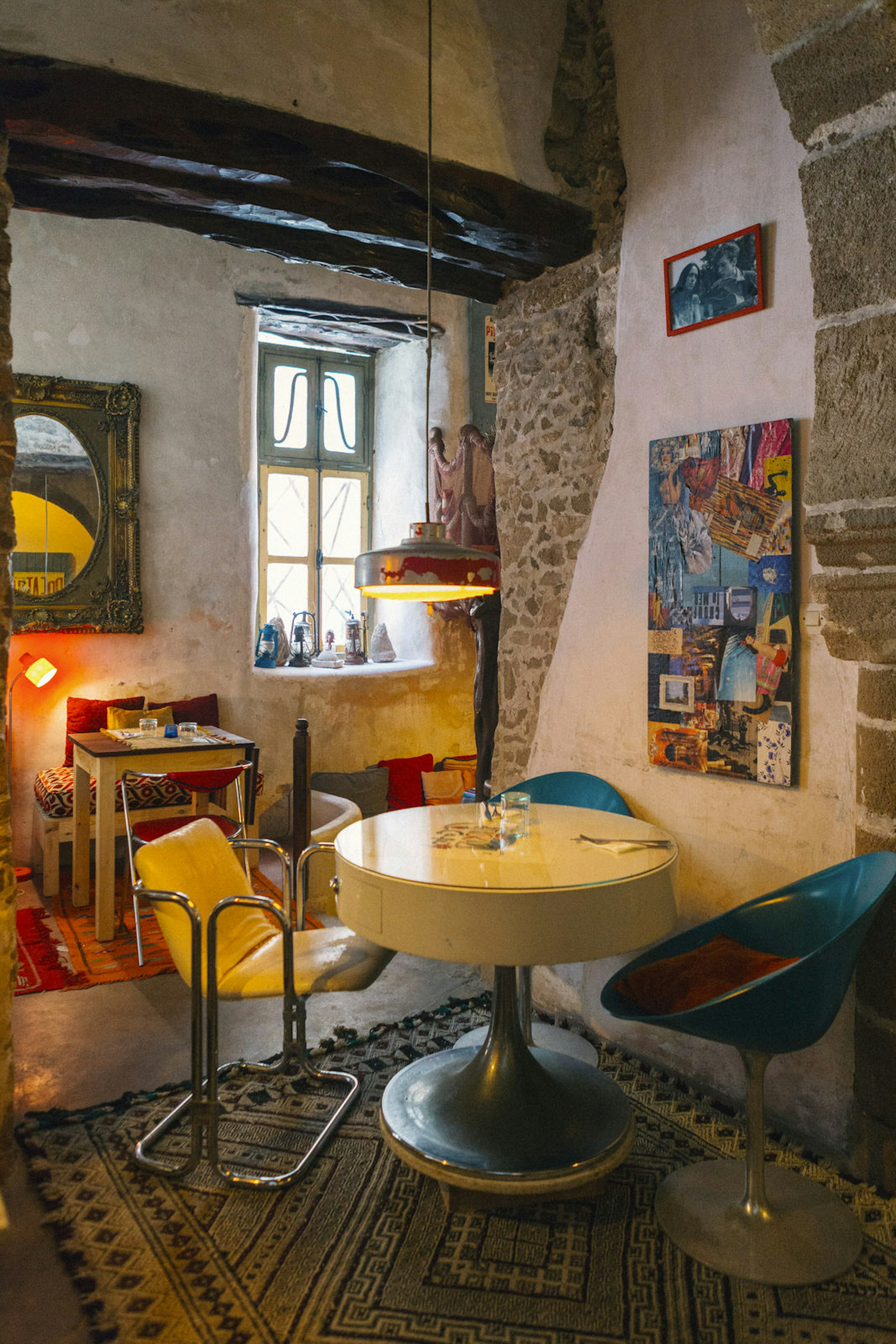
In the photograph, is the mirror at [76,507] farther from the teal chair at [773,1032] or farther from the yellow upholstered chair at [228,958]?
the teal chair at [773,1032]

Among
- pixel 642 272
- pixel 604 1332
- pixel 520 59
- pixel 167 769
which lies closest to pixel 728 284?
pixel 642 272

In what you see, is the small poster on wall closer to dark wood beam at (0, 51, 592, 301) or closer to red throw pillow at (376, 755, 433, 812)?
dark wood beam at (0, 51, 592, 301)

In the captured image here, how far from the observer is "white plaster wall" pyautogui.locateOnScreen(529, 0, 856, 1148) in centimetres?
280

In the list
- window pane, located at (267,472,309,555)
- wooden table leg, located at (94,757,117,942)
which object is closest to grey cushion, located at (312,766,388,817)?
window pane, located at (267,472,309,555)

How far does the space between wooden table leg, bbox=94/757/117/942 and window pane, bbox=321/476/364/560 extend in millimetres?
3179

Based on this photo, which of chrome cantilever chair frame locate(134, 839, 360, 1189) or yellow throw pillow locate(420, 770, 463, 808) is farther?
yellow throw pillow locate(420, 770, 463, 808)

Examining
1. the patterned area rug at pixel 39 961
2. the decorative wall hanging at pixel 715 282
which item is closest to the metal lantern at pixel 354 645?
the patterned area rug at pixel 39 961

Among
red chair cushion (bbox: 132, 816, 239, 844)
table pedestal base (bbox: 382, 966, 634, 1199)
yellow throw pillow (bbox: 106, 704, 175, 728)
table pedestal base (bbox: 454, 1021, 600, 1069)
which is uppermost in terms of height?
yellow throw pillow (bbox: 106, 704, 175, 728)

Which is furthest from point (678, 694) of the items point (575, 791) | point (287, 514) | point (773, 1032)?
point (287, 514)

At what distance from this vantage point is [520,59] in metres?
3.51

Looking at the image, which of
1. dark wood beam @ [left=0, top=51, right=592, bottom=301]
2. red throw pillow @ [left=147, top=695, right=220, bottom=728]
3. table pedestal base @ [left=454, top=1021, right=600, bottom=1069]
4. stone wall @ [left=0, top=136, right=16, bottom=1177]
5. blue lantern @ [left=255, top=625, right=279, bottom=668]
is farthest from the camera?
blue lantern @ [left=255, top=625, right=279, bottom=668]

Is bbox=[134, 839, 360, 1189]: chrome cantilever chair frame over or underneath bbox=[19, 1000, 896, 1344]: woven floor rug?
over

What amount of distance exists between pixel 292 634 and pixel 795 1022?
5.44m

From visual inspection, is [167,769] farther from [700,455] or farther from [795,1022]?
[795,1022]
